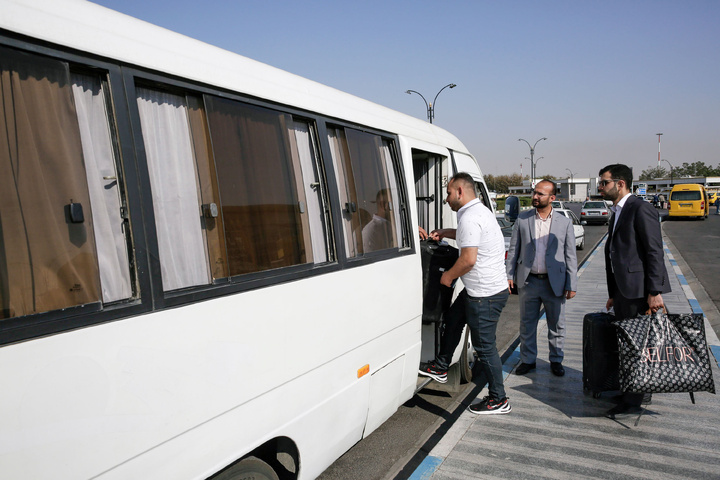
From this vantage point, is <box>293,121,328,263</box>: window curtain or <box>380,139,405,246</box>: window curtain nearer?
<box>293,121,328,263</box>: window curtain

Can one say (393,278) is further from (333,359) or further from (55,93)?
(55,93)

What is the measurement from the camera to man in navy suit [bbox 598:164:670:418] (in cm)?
395

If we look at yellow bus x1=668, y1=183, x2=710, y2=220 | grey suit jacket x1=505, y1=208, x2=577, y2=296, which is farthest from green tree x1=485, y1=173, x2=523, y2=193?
grey suit jacket x1=505, y1=208, x2=577, y2=296

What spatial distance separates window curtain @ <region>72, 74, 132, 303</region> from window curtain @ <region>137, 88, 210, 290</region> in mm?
158

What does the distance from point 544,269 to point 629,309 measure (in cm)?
109

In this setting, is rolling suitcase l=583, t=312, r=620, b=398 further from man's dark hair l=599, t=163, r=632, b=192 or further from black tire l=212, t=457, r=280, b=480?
black tire l=212, t=457, r=280, b=480

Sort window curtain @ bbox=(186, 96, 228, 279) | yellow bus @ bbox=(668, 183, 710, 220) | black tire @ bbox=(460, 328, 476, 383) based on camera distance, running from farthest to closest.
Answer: yellow bus @ bbox=(668, 183, 710, 220)
black tire @ bbox=(460, 328, 476, 383)
window curtain @ bbox=(186, 96, 228, 279)

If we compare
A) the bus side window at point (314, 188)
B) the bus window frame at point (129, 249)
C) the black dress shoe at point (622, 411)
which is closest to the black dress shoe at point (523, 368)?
the black dress shoe at point (622, 411)

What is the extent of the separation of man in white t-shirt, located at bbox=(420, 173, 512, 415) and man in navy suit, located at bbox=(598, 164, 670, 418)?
94cm

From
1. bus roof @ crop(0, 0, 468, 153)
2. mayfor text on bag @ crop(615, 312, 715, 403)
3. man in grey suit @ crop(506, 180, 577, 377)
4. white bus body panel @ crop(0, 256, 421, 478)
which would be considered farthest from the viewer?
man in grey suit @ crop(506, 180, 577, 377)

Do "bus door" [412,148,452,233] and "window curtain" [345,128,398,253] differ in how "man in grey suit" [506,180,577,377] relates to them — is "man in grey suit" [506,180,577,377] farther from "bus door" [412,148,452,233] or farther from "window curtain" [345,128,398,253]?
"window curtain" [345,128,398,253]

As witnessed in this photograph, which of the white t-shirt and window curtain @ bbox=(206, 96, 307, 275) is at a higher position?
window curtain @ bbox=(206, 96, 307, 275)

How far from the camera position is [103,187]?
1.90 meters

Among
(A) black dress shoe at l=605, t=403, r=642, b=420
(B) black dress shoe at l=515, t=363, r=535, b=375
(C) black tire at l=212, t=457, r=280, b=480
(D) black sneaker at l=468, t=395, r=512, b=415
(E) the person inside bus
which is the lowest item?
(A) black dress shoe at l=605, t=403, r=642, b=420
